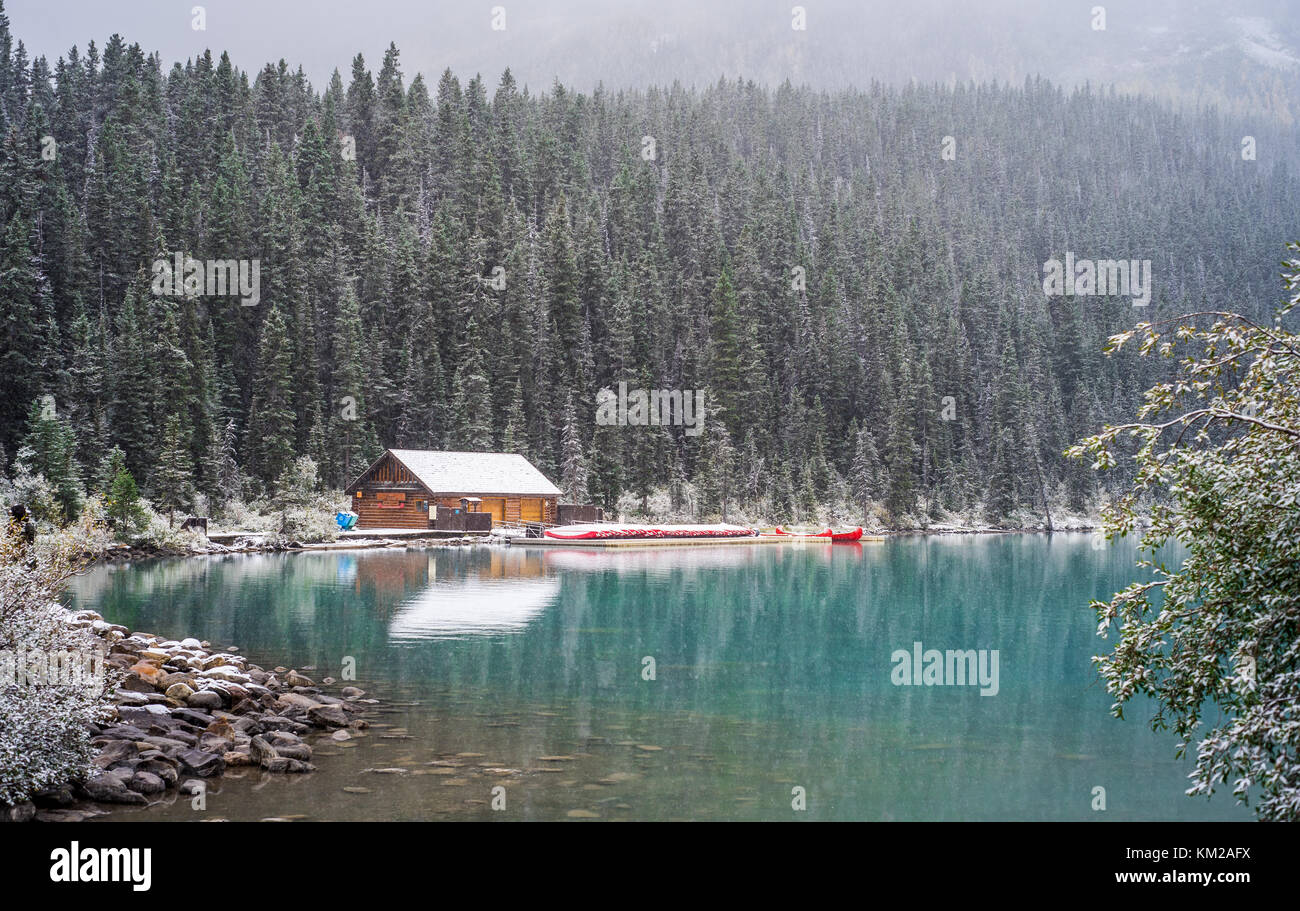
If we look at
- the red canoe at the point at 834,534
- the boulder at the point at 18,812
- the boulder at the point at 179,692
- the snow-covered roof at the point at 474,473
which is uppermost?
the snow-covered roof at the point at 474,473

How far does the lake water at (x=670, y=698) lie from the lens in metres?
13.9

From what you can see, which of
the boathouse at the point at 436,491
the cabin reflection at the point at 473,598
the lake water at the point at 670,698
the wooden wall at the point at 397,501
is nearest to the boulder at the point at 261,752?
the lake water at the point at 670,698

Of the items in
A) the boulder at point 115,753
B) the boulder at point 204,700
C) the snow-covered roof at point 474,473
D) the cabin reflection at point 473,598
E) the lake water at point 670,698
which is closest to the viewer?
the boulder at point 115,753

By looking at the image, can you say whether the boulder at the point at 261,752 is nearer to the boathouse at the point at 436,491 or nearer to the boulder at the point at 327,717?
the boulder at the point at 327,717

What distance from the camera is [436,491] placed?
65.7 m

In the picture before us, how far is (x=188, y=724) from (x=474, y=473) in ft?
177

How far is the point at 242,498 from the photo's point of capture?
2625 inches

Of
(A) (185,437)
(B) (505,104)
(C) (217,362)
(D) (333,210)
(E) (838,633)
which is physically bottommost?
(E) (838,633)

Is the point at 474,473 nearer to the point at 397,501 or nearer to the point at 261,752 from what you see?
the point at 397,501

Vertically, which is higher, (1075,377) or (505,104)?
(505,104)
